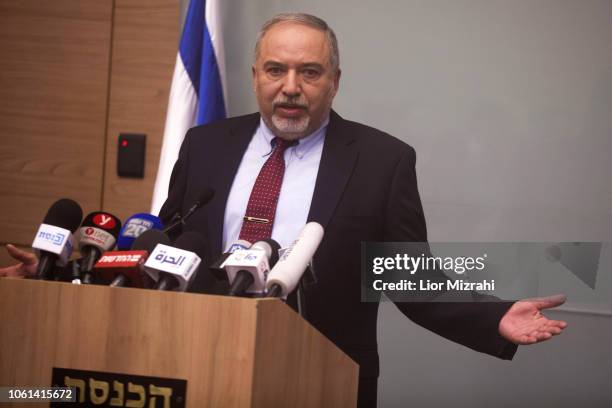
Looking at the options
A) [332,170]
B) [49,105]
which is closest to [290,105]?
[332,170]

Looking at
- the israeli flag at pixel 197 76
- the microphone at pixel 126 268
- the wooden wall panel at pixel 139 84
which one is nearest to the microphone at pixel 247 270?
the microphone at pixel 126 268

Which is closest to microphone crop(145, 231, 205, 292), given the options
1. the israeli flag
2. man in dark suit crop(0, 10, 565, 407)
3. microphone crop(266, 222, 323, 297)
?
microphone crop(266, 222, 323, 297)

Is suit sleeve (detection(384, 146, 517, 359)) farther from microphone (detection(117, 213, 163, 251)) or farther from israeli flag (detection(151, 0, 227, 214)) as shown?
israeli flag (detection(151, 0, 227, 214))

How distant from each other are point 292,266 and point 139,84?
246 cm

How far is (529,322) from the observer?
204cm

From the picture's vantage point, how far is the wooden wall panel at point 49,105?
12.2 feet

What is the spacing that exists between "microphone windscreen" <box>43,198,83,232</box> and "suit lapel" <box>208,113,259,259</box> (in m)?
0.69

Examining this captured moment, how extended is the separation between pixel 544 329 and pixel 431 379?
58.6 inches

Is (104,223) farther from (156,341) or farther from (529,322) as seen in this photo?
(529,322)

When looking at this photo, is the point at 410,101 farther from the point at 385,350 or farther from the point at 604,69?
the point at 385,350

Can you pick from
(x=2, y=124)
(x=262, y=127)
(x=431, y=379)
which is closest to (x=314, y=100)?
(x=262, y=127)

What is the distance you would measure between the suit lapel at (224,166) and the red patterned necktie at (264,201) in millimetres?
82

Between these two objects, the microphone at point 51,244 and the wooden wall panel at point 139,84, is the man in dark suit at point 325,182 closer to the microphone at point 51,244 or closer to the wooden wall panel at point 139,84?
the microphone at point 51,244

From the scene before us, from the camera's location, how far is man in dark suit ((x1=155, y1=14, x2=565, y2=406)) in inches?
94.7
